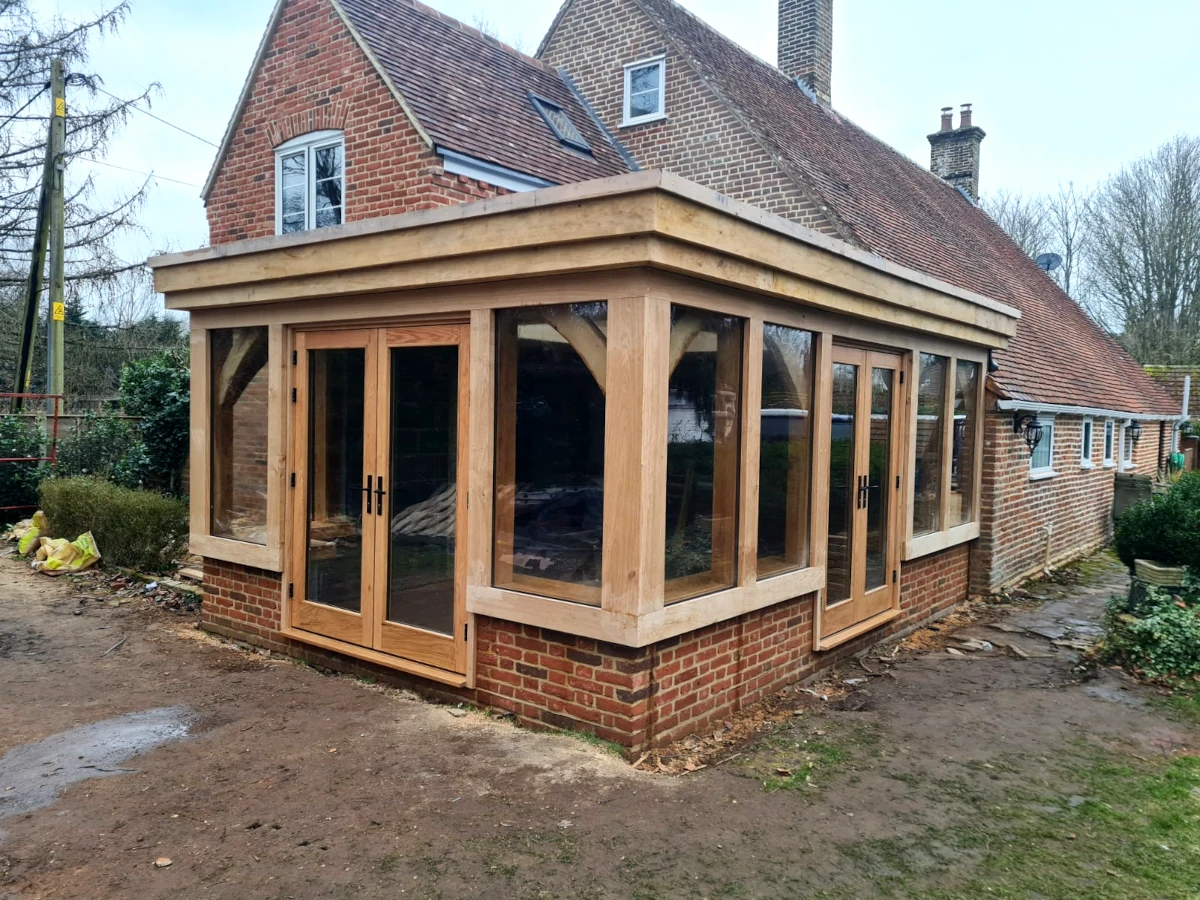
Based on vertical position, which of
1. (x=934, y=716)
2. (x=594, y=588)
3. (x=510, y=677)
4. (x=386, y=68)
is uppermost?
(x=386, y=68)

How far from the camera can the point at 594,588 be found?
4438mm

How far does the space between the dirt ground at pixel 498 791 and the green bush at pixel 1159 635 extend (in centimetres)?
43

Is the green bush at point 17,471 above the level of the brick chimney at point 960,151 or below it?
below

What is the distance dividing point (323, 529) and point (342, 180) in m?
7.16

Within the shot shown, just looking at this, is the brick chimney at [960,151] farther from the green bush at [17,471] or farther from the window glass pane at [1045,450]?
the green bush at [17,471]

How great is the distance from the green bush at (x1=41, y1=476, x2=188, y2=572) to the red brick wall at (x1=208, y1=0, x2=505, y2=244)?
445 cm

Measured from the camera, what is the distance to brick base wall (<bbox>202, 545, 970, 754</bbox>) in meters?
4.36

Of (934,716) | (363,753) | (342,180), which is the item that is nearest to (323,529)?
(363,753)

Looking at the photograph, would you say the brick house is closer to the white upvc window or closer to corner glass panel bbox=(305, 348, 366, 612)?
corner glass panel bbox=(305, 348, 366, 612)

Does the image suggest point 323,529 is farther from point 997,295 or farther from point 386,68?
point 997,295

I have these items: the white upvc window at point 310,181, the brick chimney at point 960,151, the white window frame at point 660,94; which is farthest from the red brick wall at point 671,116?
the brick chimney at point 960,151

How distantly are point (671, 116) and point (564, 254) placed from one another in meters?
9.87

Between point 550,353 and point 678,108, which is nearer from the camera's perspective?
point 550,353

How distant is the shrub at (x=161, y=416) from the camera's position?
12094 mm
